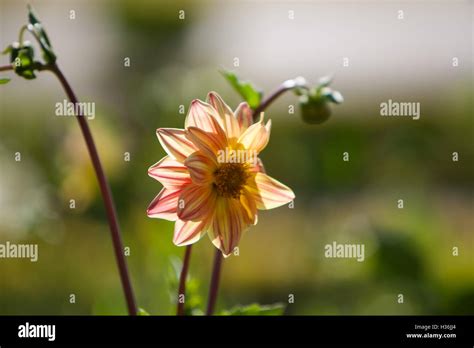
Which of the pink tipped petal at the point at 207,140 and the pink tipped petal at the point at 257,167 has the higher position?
the pink tipped petal at the point at 207,140

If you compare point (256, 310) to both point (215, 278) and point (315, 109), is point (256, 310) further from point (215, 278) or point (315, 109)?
point (315, 109)

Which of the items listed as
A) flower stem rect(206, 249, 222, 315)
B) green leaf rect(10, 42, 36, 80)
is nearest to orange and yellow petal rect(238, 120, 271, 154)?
flower stem rect(206, 249, 222, 315)

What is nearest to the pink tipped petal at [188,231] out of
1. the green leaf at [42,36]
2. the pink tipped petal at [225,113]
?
the pink tipped petal at [225,113]

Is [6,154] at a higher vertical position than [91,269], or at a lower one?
higher

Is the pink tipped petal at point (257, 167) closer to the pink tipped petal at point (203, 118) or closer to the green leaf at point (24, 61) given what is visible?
the pink tipped petal at point (203, 118)

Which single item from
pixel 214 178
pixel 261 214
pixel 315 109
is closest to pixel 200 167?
pixel 214 178
